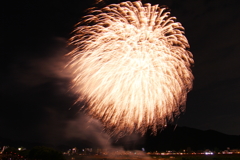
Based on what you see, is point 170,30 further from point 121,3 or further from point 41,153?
point 41,153

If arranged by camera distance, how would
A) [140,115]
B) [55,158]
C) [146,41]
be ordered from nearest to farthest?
1. [146,41]
2. [140,115]
3. [55,158]

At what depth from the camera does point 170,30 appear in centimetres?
2344

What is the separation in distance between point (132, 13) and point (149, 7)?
177 cm

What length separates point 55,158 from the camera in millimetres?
27734

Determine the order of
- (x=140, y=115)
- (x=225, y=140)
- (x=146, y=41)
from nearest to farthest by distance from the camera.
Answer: (x=146, y=41) < (x=140, y=115) < (x=225, y=140)

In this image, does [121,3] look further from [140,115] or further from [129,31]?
[140,115]

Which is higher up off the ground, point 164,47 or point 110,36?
point 110,36

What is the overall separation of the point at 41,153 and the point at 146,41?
733 inches

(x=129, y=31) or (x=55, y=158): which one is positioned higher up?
(x=129, y=31)

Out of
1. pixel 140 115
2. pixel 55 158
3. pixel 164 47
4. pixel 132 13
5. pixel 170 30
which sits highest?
pixel 132 13

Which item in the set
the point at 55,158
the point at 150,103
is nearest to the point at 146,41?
the point at 150,103

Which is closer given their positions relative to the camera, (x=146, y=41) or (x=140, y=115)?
(x=146, y=41)

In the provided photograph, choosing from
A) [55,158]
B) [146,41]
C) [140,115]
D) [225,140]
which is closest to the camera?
[146,41]

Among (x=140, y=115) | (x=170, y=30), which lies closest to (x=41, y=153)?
(x=140, y=115)
